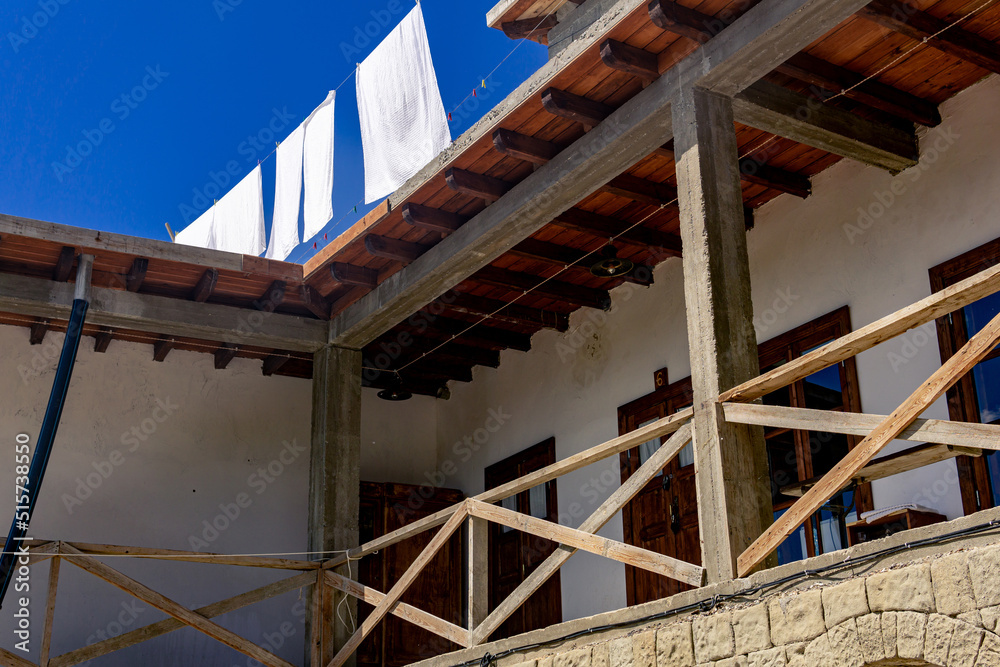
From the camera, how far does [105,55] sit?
51.2ft

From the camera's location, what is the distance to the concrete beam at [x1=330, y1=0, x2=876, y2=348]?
212 inches

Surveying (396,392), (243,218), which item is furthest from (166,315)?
(243,218)

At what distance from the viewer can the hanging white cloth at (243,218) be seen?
14992 millimetres

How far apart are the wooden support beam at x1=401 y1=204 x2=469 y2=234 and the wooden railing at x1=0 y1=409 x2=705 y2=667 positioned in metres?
1.92

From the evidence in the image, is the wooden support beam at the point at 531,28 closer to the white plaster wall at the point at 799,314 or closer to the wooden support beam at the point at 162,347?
the white plaster wall at the point at 799,314

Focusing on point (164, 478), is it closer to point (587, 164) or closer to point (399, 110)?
point (399, 110)

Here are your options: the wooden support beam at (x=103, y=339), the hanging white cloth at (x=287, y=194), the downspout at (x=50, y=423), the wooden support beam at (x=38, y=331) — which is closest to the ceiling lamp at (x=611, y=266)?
the downspout at (x=50, y=423)

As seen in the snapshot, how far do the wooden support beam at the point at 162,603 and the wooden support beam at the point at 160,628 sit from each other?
146mm

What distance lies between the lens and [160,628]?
7613 millimetres

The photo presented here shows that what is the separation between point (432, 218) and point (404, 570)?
13.6ft

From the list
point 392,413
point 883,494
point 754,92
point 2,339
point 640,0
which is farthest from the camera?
point 392,413

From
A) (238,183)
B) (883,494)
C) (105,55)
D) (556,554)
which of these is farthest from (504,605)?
(105,55)

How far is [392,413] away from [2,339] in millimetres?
3631

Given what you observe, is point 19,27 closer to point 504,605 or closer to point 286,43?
point 504,605
